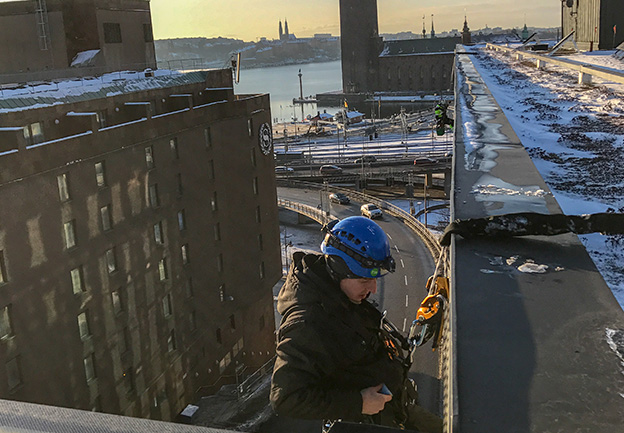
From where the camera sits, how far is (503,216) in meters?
3.58

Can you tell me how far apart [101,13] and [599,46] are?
18155 mm

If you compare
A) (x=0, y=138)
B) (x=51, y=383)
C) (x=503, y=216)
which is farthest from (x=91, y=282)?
(x=503, y=216)

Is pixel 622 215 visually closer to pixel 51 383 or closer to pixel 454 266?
pixel 454 266

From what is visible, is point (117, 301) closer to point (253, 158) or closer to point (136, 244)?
point (136, 244)

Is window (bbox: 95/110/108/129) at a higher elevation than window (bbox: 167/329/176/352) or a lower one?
higher

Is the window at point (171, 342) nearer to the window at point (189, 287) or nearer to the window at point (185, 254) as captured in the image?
the window at point (189, 287)

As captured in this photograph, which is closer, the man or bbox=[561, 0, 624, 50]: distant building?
the man

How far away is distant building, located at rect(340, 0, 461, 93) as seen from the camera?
327ft

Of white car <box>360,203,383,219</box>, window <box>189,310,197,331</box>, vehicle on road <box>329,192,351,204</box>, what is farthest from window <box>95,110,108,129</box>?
vehicle on road <box>329,192,351,204</box>

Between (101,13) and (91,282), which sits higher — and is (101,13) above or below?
above

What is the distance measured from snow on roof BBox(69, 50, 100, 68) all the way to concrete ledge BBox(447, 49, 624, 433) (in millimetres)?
18003

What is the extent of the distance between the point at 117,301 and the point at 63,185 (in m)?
3.30

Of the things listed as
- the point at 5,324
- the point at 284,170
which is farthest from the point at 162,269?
the point at 284,170

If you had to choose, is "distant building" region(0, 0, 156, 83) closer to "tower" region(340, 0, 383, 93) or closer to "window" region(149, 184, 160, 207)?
"window" region(149, 184, 160, 207)
